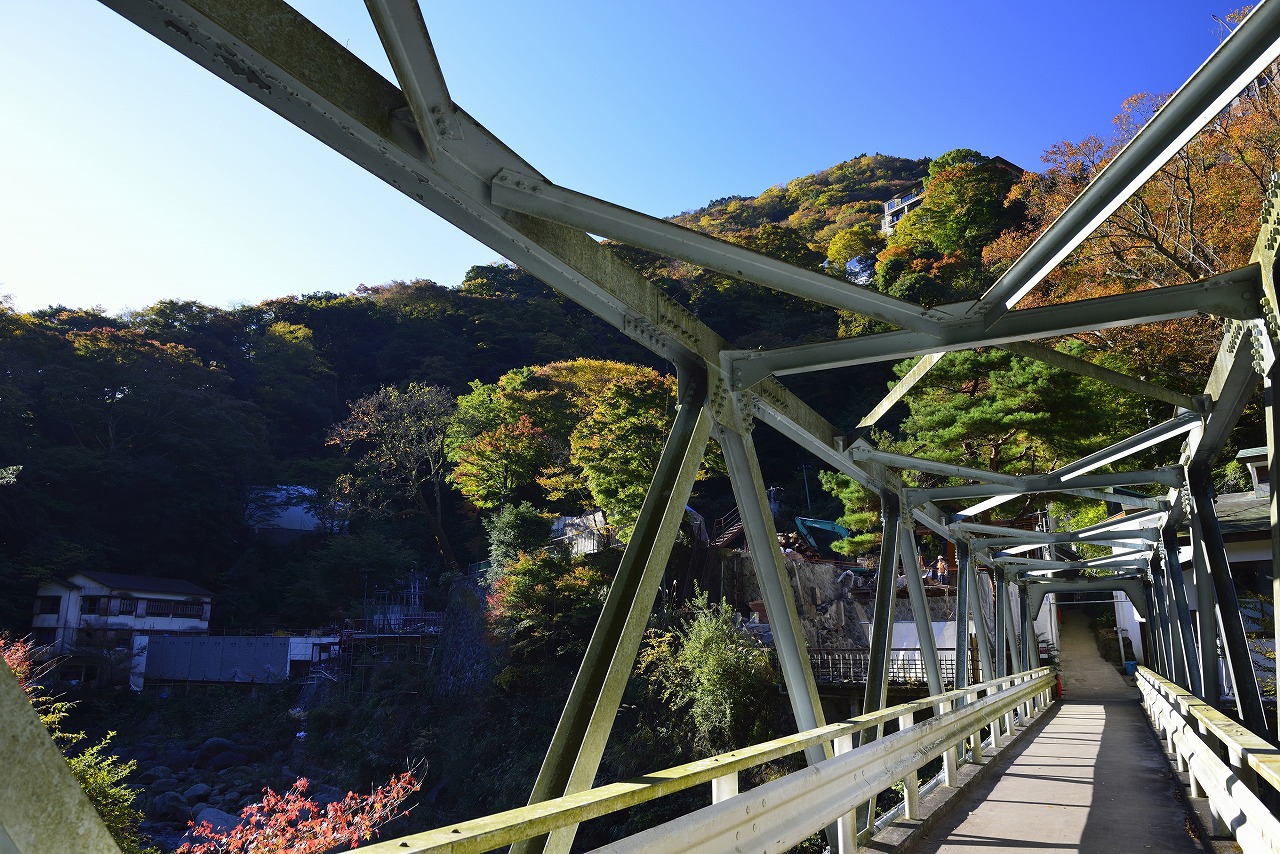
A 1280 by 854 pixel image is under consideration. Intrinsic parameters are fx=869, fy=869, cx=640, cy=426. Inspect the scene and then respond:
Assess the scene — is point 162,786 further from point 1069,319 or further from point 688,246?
point 1069,319

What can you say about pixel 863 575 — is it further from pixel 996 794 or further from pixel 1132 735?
pixel 996 794

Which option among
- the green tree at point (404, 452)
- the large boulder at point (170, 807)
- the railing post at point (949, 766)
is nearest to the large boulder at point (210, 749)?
the large boulder at point (170, 807)

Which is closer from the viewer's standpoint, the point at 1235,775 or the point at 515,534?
the point at 1235,775

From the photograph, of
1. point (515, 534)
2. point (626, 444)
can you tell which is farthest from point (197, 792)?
point (626, 444)

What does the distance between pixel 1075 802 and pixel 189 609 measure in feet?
135

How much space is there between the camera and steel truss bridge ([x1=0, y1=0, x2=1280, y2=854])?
7.56 feet

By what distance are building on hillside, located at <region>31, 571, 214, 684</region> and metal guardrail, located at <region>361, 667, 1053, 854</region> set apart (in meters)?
35.9

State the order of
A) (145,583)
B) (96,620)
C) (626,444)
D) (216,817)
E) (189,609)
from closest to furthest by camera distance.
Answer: (216,817) → (626,444) → (96,620) → (145,583) → (189,609)

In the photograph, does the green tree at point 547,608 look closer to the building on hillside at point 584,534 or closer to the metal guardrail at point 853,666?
the building on hillside at point 584,534

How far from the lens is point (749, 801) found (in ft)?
10.9

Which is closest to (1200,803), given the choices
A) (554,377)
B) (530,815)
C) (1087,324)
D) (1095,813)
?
(1095,813)

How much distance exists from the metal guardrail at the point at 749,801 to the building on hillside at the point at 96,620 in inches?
1411

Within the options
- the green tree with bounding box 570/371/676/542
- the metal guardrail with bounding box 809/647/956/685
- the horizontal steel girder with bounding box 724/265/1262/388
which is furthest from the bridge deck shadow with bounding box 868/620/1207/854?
the green tree with bounding box 570/371/676/542

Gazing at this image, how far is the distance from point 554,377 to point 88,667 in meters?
22.4
